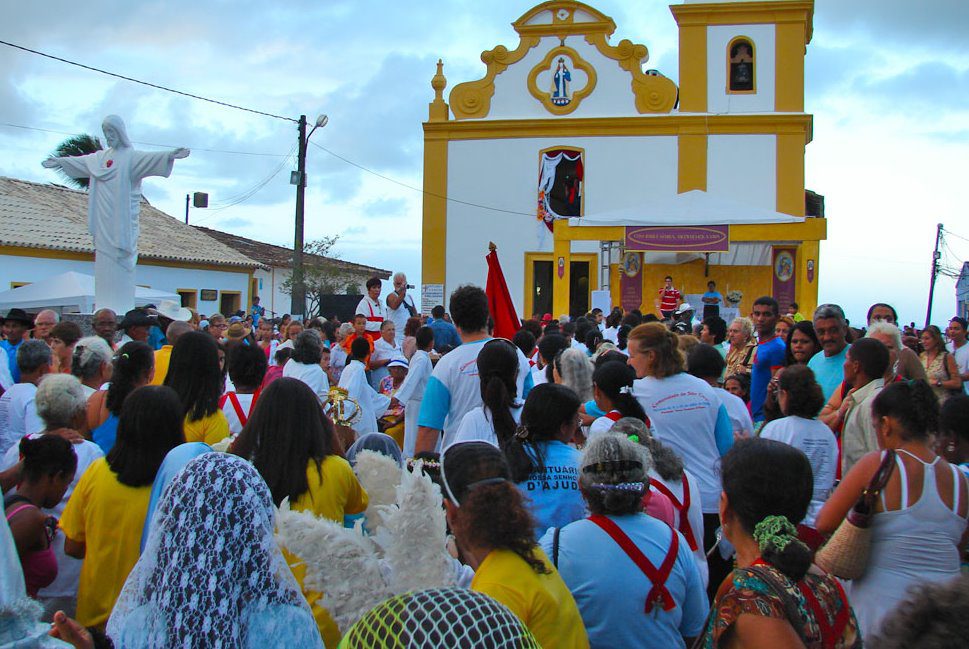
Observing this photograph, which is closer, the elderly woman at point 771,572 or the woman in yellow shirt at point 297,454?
the elderly woman at point 771,572

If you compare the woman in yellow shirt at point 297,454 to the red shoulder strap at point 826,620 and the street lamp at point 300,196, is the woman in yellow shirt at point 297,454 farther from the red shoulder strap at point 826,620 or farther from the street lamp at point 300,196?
the street lamp at point 300,196

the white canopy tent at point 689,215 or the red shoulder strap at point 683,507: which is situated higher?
the white canopy tent at point 689,215

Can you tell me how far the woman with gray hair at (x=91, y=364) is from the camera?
5.38m

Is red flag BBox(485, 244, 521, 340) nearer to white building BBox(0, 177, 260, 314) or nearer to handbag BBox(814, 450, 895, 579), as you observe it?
handbag BBox(814, 450, 895, 579)

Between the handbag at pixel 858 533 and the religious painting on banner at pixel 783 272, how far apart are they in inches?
813

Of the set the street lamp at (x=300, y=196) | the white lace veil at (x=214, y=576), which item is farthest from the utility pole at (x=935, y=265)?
the white lace veil at (x=214, y=576)

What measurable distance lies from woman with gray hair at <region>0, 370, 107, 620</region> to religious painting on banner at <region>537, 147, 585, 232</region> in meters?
21.4

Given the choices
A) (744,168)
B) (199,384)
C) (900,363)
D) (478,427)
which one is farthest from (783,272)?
(199,384)

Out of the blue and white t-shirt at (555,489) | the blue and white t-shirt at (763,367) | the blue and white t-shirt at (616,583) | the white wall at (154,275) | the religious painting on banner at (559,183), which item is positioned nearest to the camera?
the blue and white t-shirt at (616,583)

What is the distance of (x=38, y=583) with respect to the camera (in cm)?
335

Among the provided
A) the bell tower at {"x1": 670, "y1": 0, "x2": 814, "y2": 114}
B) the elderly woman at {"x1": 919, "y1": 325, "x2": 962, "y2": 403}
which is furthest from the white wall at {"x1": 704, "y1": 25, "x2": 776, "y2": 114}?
the elderly woman at {"x1": 919, "y1": 325, "x2": 962, "y2": 403}

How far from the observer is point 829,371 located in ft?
20.0

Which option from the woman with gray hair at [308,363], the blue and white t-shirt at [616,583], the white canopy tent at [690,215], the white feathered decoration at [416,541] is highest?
the white canopy tent at [690,215]

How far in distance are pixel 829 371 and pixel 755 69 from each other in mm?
20654
